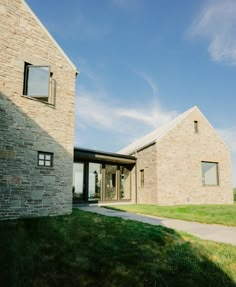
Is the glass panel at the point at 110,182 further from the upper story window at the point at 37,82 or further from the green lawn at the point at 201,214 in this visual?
the upper story window at the point at 37,82

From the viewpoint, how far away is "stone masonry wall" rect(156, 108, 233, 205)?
15.0 metres

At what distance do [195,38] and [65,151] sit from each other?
28.4 feet

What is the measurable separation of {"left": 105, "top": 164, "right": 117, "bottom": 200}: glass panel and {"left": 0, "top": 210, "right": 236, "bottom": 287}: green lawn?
10281 millimetres

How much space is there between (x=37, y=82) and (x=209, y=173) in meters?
14.2

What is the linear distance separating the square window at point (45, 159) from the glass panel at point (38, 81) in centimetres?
215

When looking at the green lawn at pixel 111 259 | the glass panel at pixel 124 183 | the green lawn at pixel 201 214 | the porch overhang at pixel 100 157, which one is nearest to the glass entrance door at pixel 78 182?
the porch overhang at pixel 100 157

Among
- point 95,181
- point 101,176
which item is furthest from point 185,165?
point 95,181

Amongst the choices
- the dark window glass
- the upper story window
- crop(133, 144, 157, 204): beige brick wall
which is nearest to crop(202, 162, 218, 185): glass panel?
crop(133, 144, 157, 204): beige brick wall

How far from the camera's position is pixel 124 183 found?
56.9ft

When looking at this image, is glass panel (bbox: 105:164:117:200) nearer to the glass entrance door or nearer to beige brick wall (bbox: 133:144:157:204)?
beige brick wall (bbox: 133:144:157:204)

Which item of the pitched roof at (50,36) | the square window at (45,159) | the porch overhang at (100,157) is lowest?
the square window at (45,159)

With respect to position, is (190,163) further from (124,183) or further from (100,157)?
(100,157)

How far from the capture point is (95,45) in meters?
11.8

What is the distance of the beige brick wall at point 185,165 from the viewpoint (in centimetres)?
1488
